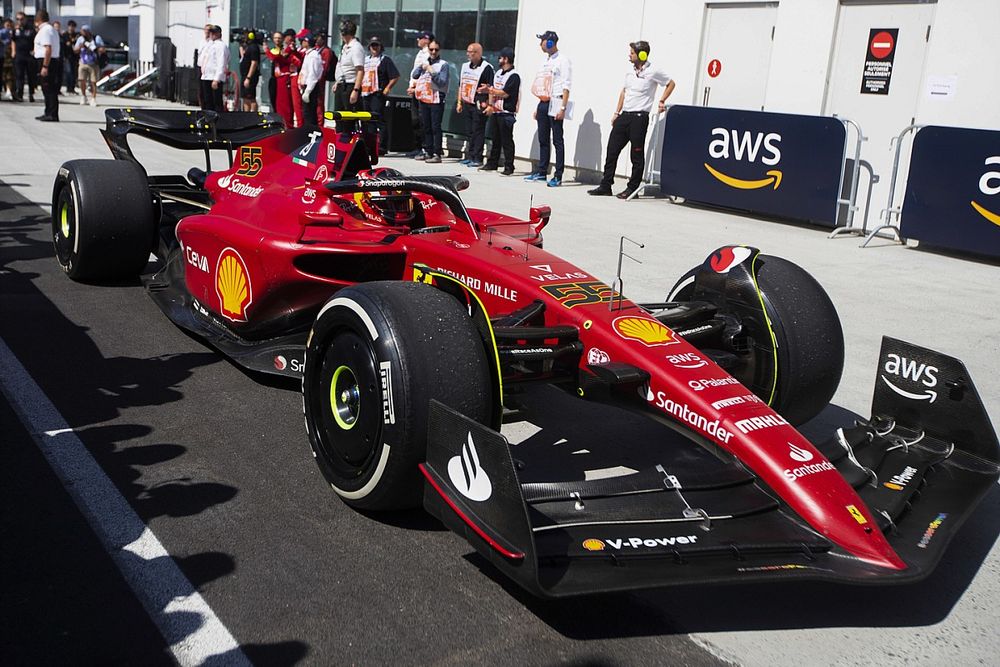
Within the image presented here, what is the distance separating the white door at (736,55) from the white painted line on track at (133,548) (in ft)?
33.5

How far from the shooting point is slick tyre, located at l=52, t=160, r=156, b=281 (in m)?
6.11

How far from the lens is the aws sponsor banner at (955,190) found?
9242mm

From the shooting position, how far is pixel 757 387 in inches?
162

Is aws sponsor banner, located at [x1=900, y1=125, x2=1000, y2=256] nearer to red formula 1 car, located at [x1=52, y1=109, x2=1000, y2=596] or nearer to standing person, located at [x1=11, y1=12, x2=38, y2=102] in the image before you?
red formula 1 car, located at [x1=52, y1=109, x2=1000, y2=596]

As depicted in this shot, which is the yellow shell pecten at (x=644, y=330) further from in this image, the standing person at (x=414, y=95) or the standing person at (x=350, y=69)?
the standing person at (x=350, y=69)

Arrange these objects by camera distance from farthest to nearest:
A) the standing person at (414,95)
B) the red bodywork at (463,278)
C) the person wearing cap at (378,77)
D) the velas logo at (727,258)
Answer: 1. the person wearing cap at (378,77)
2. the standing person at (414,95)
3. the velas logo at (727,258)
4. the red bodywork at (463,278)

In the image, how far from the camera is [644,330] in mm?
3695

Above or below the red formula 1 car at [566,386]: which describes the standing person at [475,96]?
above

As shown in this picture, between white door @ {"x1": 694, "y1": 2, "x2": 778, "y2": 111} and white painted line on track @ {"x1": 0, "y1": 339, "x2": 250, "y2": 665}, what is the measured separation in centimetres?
1022

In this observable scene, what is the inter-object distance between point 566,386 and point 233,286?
2.13 m

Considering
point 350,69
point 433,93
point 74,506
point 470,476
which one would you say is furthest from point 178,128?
point 350,69

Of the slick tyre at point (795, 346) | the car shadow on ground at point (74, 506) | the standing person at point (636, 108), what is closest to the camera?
the car shadow on ground at point (74, 506)

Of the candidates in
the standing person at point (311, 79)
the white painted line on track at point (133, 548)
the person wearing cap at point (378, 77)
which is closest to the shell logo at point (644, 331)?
the white painted line on track at point (133, 548)

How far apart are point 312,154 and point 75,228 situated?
1882mm
